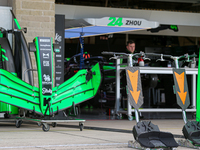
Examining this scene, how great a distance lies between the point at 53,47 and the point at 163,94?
544cm

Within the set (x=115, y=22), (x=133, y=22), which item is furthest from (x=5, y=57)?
(x=133, y=22)

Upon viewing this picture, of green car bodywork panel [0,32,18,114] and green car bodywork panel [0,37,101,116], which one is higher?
green car bodywork panel [0,32,18,114]

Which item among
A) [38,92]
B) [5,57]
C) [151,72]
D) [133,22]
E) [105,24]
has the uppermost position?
[133,22]

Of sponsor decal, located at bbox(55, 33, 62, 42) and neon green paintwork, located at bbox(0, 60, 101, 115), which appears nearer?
neon green paintwork, located at bbox(0, 60, 101, 115)

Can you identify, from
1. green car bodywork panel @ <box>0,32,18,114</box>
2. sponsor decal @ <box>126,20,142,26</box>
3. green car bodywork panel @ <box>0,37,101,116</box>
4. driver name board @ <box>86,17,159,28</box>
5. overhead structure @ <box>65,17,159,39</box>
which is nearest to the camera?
green car bodywork panel @ <box>0,37,101,116</box>

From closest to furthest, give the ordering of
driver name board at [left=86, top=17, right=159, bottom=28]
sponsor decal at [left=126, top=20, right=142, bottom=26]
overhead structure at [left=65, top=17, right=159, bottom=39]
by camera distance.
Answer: overhead structure at [left=65, top=17, right=159, bottom=39]
driver name board at [left=86, top=17, right=159, bottom=28]
sponsor decal at [left=126, top=20, right=142, bottom=26]

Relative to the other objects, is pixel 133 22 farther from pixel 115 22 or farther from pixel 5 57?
pixel 5 57

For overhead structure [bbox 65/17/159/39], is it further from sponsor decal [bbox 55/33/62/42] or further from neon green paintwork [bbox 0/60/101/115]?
neon green paintwork [bbox 0/60/101/115]

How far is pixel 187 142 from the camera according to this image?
313cm

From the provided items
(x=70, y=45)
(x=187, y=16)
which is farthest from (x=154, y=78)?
(x=70, y=45)

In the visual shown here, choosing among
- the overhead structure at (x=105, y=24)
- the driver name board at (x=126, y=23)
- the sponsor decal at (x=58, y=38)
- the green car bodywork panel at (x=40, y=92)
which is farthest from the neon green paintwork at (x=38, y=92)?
the driver name board at (x=126, y=23)

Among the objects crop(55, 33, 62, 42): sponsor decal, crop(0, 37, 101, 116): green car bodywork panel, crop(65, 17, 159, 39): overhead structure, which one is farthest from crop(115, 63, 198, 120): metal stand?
crop(65, 17, 159, 39): overhead structure

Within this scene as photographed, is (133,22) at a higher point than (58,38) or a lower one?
higher

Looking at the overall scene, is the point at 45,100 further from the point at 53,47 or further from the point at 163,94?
the point at 163,94
